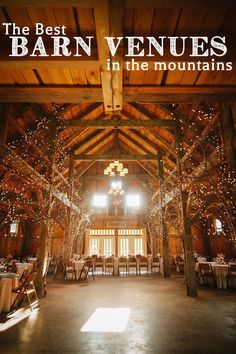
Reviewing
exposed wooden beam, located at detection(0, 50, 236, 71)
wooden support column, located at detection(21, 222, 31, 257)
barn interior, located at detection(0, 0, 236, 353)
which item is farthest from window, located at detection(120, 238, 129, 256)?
exposed wooden beam, located at detection(0, 50, 236, 71)

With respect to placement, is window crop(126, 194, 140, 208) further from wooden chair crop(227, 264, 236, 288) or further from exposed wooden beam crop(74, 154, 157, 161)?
wooden chair crop(227, 264, 236, 288)

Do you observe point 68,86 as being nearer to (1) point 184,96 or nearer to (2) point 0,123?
(1) point 184,96

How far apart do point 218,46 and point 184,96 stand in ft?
1.56

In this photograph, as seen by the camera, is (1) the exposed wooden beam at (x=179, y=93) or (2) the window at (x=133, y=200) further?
(2) the window at (x=133, y=200)

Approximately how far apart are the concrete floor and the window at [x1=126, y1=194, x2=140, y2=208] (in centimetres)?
907

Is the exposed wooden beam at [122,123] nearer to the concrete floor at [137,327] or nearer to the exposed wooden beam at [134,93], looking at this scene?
the concrete floor at [137,327]

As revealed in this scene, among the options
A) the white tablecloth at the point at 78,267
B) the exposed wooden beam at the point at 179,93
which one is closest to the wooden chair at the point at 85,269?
the white tablecloth at the point at 78,267

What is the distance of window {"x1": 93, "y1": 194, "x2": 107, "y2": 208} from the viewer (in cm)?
1538

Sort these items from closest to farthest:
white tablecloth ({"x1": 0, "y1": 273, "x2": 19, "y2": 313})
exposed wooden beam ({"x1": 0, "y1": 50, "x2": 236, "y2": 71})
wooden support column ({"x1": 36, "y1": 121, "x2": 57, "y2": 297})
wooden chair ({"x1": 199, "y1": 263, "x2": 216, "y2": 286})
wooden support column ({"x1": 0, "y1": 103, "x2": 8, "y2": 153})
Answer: exposed wooden beam ({"x1": 0, "y1": 50, "x2": 236, "y2": 71}), white tablecloth ({"x1": 0, "y1": 273, "x2": 19, "y2": 313}), wooden support column ({"x1": 0, "y1": 103, "x2": 8, "y2": 153}), wooden support column ({"x1": 36, "y1": 121, "x2": 57, "y2": 297}), wooden chair ({"x1": 199, "y1": 263, "x2": 216, "y2": 286})

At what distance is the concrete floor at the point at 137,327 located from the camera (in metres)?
3.13

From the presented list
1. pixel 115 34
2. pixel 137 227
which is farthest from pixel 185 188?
pixel 137 227

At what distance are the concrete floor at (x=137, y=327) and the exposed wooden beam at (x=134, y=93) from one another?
9.97 ft

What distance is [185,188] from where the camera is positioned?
717 cm

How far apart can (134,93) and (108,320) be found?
394cm
